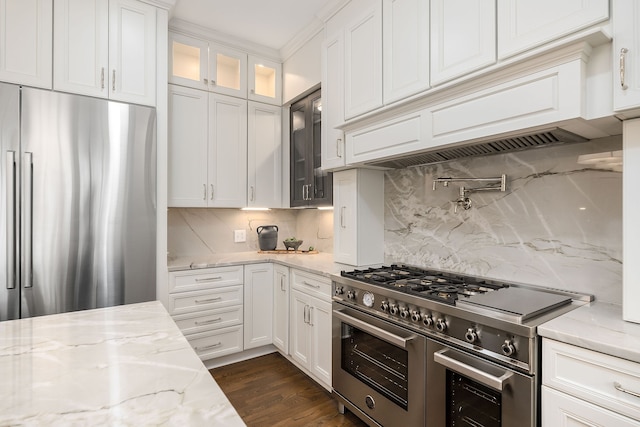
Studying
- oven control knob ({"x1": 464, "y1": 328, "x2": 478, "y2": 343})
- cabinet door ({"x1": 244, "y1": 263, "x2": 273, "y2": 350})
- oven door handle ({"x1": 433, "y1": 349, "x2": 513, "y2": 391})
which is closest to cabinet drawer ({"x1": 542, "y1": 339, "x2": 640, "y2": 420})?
oven door handle ({"x1": 433, "y1": 349, "x2": 513, "y2": 391})

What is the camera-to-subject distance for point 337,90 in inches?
98.0

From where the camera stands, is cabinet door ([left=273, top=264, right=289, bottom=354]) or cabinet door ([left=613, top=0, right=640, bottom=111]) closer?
cabinet door ([left=613, top=0, right=640, bottom=111])

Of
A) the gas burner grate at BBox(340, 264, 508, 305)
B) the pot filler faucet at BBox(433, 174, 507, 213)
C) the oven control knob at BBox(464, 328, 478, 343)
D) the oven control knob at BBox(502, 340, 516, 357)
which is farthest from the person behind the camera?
the pot filler faucet at BBox(433, 174, 507, 213)

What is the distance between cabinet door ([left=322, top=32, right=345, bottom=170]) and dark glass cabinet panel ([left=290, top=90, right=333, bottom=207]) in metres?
0.29

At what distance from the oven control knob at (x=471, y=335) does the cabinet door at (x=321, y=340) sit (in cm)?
106

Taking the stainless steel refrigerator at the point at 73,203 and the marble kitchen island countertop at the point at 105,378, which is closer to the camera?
the marble kitchen island countertop at the point at 105,378

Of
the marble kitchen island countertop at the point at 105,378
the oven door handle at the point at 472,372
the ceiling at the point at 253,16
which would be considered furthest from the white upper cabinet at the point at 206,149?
the oven door handle at the point at 472,372

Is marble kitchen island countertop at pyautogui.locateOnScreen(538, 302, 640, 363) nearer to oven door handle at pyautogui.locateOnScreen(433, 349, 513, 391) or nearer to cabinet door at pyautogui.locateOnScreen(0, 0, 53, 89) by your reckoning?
oven door handle at pyautogui.locateOnScreen(433, 349, 513, 391)

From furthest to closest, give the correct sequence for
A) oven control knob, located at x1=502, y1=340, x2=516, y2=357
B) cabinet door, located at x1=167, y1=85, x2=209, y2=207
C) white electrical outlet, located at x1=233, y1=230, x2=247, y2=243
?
white electrical outlet, located at x1=233, y1=230, x2=247, y2=243 < cabinet door, located at x1=167, y1=85, x2=209, y2=207 < oven control knob, located at x1=502, y1=340, x2=516, y2=357

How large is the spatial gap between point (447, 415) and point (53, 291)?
2.38 m

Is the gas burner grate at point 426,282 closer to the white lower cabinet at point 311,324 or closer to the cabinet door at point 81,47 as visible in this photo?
the white lower cabinet at point 311,324

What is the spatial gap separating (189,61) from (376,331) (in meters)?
2.88

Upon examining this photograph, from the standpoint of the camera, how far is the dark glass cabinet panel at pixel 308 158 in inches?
118

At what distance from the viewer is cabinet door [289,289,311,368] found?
259 centimetres
